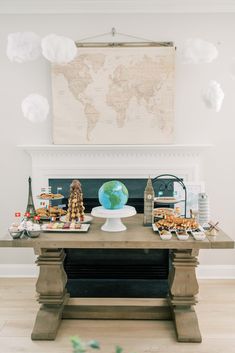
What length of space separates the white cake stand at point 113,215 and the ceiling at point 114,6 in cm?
207

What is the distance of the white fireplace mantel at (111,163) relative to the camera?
12.0 feet

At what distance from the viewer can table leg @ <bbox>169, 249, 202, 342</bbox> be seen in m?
2.57

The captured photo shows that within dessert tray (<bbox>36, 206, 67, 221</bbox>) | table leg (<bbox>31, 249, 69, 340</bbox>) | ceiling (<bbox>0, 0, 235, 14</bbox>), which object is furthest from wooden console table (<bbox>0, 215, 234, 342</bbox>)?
ceiling (<bbox>0, 0, 235, 14</bbox>)

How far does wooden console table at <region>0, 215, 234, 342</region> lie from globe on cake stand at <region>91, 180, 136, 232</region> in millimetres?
89

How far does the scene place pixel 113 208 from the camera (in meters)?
2.61

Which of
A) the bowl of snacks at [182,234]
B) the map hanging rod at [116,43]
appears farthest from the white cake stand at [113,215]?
the map hanging rod at [116,43]

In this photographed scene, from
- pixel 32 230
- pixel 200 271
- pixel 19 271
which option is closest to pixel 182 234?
pixel 32 230

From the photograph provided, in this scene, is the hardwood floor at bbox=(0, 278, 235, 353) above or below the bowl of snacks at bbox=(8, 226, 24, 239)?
below

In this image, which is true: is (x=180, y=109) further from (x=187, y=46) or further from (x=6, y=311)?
(x=6, y=311)

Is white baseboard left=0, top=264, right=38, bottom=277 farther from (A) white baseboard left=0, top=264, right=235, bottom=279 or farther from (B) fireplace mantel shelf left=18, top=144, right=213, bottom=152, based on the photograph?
(B) fireplace mantel shelf left=18, top=144, right=213, bottom=152

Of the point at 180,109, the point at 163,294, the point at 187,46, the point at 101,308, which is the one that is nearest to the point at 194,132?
the point at 180,109

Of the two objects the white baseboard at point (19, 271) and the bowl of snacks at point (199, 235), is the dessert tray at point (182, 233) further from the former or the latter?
the white baseboard at point (19, 271)

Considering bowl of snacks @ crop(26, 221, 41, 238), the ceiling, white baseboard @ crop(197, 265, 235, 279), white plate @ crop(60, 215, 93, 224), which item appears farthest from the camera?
white baseboard @ crop(197, 265, 235, 279)

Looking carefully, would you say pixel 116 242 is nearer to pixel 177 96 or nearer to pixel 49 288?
pixel 49 288
